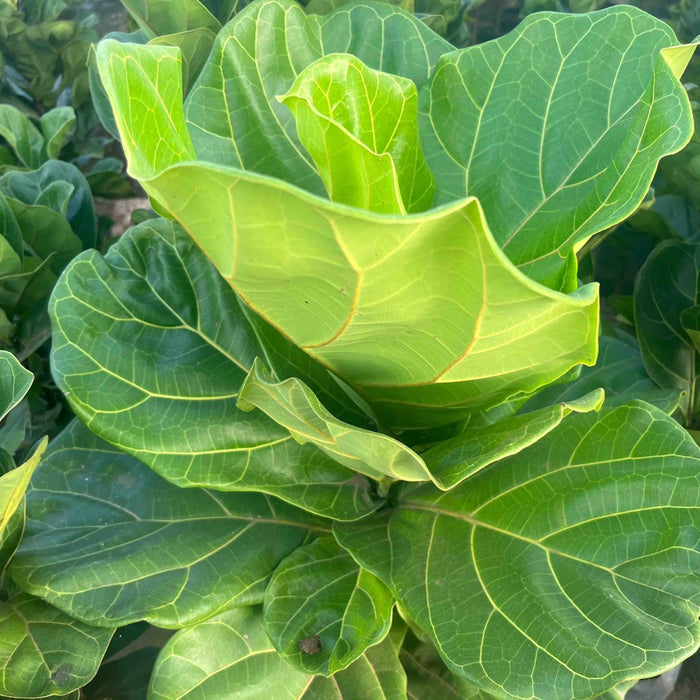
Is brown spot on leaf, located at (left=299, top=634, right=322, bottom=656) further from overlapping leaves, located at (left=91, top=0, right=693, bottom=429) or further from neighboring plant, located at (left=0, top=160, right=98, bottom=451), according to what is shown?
neighboring plant, located at (left=0, top=160, right=98, bottom=451)

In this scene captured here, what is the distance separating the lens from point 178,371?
0.56 metres

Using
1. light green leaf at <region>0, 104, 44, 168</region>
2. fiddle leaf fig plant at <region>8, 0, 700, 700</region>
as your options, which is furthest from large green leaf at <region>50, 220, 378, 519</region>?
light green leaf at <region>0, 104, 44, 168</region>

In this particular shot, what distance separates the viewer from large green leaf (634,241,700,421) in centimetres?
81

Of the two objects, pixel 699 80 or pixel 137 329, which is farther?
pixel 699 80

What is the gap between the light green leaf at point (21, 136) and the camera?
100cm

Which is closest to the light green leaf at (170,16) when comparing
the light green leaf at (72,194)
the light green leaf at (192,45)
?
the light green leaf at (192,45)

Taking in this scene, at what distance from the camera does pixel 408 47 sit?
1.96ft

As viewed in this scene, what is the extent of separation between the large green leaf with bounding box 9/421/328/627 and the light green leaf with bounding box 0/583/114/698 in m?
0.05

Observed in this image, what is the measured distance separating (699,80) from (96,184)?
2.95ft

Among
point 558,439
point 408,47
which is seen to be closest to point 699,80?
point 408,47

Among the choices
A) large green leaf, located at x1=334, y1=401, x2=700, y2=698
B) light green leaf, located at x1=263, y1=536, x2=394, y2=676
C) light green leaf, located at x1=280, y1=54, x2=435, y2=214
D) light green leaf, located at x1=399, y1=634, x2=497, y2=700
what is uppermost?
light green leaf, located at x1=280, y1=54, x2=435, y2=214

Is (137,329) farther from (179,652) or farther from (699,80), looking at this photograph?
(699,80)

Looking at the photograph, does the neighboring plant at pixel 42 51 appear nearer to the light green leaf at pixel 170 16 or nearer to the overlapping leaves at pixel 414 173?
the light green leaf at pixel 170 16

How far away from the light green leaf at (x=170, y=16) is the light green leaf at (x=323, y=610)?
22.5 inches
